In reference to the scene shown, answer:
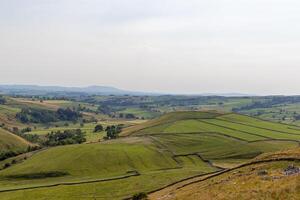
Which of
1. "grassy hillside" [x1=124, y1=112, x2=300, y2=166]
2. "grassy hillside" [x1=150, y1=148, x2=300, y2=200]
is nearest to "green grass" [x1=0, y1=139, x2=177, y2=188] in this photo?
"grassy hillside" [x1=124, y1=112, x2=300, y2=166]

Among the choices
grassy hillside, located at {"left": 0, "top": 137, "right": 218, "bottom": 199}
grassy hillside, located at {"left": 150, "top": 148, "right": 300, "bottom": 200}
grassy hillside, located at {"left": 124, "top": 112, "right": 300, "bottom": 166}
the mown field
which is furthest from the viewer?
grassy hillside, located at {"left": 124, "top": 112, "right": 300, "bottom": 166}

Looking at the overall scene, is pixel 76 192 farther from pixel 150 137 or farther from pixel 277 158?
pixel 150 137

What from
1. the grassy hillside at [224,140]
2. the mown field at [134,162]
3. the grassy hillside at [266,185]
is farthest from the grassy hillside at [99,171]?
the grassy hillside at [266,185]

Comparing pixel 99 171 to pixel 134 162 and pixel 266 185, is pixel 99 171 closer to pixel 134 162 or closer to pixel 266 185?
pixel 134 162

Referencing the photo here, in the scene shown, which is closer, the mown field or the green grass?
the mown field

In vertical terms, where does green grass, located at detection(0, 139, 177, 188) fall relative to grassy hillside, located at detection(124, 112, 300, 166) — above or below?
below

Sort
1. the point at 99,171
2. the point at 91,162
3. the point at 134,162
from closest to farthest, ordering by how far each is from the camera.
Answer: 1. the point at 99,171
2. the point at 91,162
3. the point at 134,162

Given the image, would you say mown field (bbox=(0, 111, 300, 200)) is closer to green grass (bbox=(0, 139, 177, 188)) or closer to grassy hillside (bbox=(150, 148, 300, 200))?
green grass (bbox=(0, 139, 177, 188))

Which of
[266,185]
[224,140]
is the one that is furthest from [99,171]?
[266,185]

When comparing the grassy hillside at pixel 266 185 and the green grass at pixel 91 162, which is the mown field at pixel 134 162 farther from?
the grassy hillside at pixel 266 185
